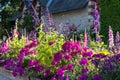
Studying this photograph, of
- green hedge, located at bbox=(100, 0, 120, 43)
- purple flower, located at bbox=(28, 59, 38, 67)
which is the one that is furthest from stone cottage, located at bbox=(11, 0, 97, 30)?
purple flower, located at bbox=(28, 59, 38, 67)

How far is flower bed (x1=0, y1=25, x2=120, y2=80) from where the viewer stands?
6051 mm

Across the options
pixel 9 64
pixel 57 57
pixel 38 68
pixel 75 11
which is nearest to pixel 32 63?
pixel 38 68

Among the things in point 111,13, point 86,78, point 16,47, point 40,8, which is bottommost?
point 86,78

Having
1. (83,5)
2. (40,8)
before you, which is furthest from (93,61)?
(40,8)

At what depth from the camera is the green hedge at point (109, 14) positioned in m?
18.9

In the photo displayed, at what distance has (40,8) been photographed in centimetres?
3188

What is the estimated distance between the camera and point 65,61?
7.37 metres

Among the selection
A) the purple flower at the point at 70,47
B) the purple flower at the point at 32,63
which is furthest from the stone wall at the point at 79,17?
the purple flower at the point at 70,47

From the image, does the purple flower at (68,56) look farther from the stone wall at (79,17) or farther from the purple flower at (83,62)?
the stone wall at (79,17)

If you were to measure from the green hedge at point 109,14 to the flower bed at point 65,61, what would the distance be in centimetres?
1037

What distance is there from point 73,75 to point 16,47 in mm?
3457

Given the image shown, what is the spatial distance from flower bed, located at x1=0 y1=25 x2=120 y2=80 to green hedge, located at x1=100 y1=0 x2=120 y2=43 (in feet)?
34.0

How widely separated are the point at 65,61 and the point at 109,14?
485 inches

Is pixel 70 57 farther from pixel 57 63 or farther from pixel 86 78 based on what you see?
pixel 86 78
